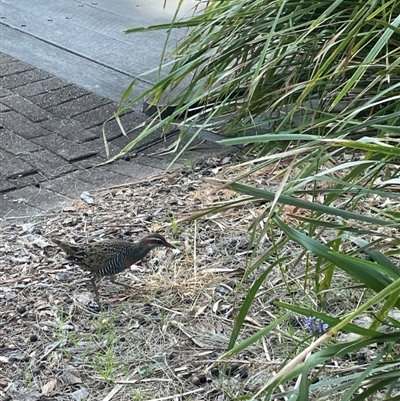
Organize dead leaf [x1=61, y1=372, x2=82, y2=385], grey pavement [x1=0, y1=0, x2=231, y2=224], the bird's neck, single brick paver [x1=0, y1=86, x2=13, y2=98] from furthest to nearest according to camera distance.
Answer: single brick paver [x1=0, y1=86, x2=13, y2=98] → grey pavement [x1=0, y1=0, x2=231, y2=224] → the bird's neck → dead leaf [x1=61, y1=372, x2=82, y2=385]

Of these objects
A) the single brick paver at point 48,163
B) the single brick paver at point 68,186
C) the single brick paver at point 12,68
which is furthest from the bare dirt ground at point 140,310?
the single brick paver at point 12,68

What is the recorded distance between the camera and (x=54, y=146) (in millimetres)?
4996

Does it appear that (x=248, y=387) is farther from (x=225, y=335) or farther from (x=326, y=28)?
(x=326, y=28)

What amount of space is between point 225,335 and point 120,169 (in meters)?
1.85

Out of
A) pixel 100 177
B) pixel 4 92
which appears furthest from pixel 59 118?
pixel 100 177

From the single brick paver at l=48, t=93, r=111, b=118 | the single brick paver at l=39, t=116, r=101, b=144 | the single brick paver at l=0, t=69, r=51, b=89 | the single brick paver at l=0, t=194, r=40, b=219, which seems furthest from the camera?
the single brick paver at l=0, t=69, r=51, b=89

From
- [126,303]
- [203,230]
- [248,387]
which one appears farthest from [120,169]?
[248,387]

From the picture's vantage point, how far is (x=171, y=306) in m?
3.32

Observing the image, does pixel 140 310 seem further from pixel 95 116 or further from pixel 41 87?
pixel 41 87

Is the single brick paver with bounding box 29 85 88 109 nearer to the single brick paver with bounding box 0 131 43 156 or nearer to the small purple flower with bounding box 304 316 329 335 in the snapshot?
the single brick paver with bounding box 0 131 43 156

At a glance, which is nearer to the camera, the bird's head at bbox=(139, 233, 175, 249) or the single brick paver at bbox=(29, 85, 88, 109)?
the bird's head at bbox=(139, 233, 175, 249)

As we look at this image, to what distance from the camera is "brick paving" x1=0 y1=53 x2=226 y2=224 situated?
452 centimetres

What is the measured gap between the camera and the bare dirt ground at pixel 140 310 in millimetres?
2902

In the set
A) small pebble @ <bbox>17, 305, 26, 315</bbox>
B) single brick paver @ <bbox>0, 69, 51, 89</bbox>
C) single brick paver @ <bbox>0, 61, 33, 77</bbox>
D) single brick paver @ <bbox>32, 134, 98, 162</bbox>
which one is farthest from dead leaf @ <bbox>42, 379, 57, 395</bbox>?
single brick paver @ <bbox>0, 61, 33, 77</bbox>
